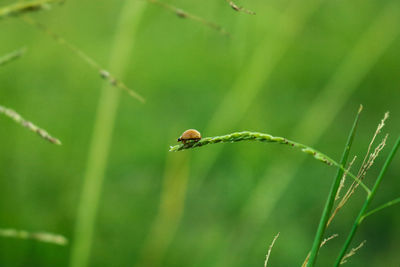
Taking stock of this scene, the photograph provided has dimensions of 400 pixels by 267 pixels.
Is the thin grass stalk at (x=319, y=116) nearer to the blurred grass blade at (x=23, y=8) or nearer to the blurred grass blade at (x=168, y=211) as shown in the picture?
the blurred grass blade at (x=168, y=211)

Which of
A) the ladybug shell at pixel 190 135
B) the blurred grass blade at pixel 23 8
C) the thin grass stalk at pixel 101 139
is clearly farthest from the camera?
the thin grass stalk at pixel 101 139

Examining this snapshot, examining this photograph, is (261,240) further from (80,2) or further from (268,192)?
(80,2)

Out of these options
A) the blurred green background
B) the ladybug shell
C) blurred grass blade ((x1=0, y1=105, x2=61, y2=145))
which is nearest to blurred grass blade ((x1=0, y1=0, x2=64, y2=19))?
blurred grass blade ((x1=0, y1=105, x2=61, y2=145))

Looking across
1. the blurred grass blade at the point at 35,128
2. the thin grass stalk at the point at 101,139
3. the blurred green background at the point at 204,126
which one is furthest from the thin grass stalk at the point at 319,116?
the blurred grass blade at the point at 35,128

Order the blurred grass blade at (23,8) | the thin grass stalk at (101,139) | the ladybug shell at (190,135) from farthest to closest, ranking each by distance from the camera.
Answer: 1. the thin grass stalk at (101,139)
2. the ladybug shell at (190,135)
3. the blurred grass blade at (23,8)

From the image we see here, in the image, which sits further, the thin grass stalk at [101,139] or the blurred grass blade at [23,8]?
the thin grass stalk at [101,139]

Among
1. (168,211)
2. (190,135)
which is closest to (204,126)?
(168,211)

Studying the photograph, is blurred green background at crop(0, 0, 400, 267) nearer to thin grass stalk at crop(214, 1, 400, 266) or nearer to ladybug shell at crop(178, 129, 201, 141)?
thin grass stalk at crop(214, 1, 400, 266)
